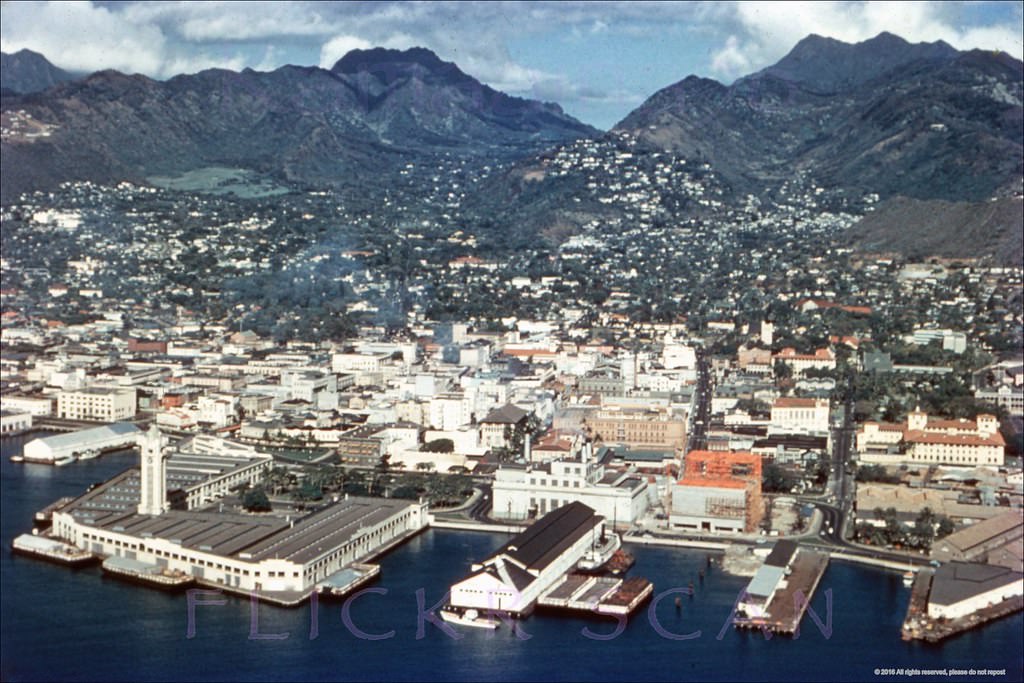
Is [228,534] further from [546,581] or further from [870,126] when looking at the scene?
[870,126]

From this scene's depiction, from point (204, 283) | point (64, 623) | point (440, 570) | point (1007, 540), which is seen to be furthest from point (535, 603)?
point (204, 283)

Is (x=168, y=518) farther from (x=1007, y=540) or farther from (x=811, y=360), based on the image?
(x=811, y=360)

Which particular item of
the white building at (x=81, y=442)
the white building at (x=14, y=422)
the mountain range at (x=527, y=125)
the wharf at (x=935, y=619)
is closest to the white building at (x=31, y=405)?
the white building at (x=14, y=422)

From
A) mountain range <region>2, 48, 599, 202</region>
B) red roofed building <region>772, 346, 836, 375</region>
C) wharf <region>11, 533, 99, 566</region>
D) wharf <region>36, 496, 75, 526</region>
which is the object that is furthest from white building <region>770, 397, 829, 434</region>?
mountain range <region>2, 48, 599, 202</region>

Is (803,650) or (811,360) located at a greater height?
(811,360)

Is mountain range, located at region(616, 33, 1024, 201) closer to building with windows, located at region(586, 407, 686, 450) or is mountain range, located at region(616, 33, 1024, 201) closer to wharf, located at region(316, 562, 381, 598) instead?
building with windows, located at region(586, 407, 686, 450)

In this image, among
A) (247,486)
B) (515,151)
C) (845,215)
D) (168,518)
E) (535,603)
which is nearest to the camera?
(535,603)
